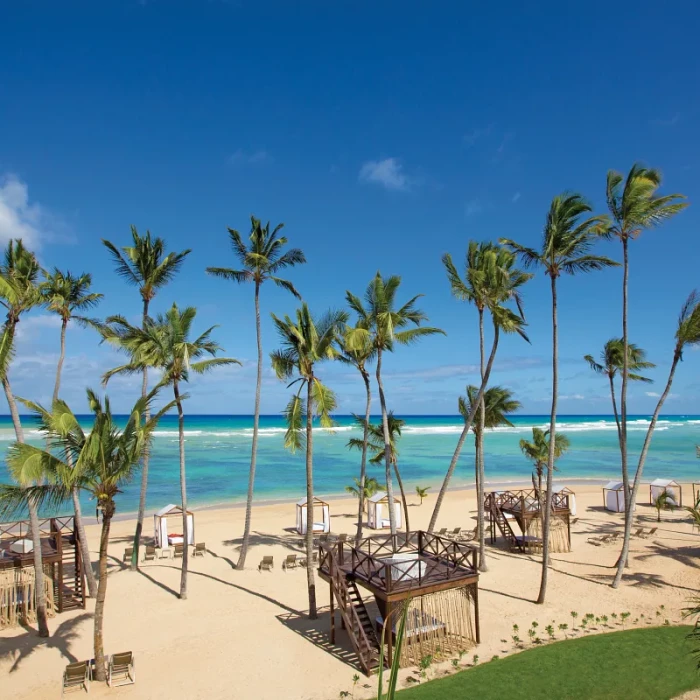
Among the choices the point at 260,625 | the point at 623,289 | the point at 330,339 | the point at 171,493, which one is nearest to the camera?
the point at 260,625

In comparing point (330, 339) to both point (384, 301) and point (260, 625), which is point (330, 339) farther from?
point (260, 625)

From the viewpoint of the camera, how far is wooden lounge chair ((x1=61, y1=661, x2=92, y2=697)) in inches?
455

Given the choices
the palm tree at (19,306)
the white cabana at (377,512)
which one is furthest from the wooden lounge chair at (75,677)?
the white cabana at (377,512)

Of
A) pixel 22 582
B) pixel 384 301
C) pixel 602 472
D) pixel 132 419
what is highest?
pixel 384 301

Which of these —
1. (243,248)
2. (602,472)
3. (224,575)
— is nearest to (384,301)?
(243,248)

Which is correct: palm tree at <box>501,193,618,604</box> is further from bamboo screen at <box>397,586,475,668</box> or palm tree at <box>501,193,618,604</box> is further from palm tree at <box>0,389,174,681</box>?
palm tree at <box>0,389,174,681</box>

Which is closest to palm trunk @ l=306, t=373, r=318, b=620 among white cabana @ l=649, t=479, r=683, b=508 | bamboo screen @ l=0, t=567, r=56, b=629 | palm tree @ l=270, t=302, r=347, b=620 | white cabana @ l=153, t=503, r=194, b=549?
palm tree @ l=270, t=302, r=347, b=620

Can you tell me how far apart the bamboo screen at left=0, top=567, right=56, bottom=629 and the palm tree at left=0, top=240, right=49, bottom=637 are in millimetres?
1003

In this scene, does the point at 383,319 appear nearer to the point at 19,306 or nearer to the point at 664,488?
the point at 19,306

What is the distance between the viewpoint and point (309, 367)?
16328 mm

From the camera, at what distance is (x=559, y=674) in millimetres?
11555

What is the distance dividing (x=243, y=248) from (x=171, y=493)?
2978cm

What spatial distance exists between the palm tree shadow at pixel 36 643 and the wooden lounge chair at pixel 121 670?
2.00 m

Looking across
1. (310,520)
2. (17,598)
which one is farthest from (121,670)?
(310,520)
